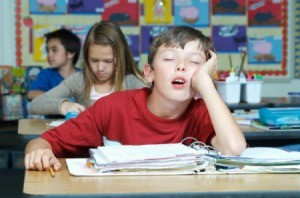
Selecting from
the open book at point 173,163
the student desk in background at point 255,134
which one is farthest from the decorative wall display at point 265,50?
→ the open book at point 173,163

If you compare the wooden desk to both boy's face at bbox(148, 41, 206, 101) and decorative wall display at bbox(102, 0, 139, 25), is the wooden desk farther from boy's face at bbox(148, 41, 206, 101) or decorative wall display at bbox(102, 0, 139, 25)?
decorative wall display at bbox(102, 0, 139, 25)

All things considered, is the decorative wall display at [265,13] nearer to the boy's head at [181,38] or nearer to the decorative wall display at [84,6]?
the decorative wall display at [84,6]

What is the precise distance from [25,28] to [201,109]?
2726 mm

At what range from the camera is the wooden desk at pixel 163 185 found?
971 mm

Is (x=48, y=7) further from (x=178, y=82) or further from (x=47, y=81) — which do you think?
(x=178, y=82)

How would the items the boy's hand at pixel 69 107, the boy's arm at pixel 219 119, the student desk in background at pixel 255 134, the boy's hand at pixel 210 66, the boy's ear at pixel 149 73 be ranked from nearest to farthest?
the boy's arm at pixel 219 119 → the boy's hand at pixel 210 66 → the boy's ear at pixel 149 73 → the student desk in background at pixel 255 134 → the boy's hand at pixel 69 107

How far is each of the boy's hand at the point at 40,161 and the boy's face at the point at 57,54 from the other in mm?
2436

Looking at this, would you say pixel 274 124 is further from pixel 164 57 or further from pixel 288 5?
pixel 288 5

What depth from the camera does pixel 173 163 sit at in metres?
1.15

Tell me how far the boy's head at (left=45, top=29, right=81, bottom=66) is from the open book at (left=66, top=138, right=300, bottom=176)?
99.7 inches

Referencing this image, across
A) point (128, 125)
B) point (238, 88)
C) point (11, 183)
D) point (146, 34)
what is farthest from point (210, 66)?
point (146, 34)

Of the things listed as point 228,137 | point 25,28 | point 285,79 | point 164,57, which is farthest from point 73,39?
point 228,137

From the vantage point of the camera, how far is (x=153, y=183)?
1.05 meters

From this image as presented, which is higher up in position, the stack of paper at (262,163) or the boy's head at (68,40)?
the boy's head at (68,40)
